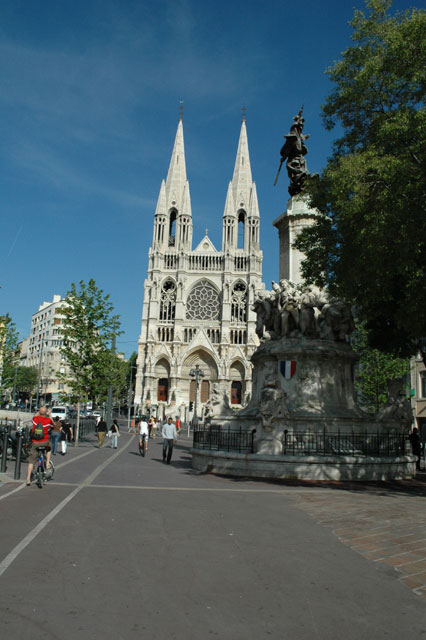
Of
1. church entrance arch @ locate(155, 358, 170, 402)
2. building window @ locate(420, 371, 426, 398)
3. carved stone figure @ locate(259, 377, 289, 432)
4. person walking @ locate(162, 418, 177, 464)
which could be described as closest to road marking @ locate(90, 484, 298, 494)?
carved stone figure @ locate(259, 377, 289, 432)

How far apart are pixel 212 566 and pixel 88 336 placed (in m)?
20.8

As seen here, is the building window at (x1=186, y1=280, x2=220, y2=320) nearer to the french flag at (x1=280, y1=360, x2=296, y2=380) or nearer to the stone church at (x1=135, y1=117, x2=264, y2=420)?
the stone church at (x1=135, y1=117, x2=264, y2=420)

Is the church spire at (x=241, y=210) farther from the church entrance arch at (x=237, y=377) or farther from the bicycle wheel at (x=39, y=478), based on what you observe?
the bicycle wheel at (x=39, y=478)

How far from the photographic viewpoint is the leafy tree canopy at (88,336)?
80.8 ft

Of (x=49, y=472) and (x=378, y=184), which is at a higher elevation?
(x=378, y=184)

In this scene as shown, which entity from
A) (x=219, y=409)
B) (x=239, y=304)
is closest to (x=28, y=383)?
(x=239, y=304)

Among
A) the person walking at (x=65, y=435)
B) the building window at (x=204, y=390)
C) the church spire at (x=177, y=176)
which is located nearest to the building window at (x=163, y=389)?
the building window at (x=204, y=390)

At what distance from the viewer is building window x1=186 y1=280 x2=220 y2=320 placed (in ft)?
241

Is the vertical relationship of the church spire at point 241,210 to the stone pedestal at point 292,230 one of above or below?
above

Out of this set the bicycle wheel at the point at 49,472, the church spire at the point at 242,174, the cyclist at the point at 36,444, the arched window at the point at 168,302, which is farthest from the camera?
the church spire at the point at 242,174

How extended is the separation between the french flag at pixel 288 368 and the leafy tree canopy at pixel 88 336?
1348 centimetres

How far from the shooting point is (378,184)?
37.1 ft

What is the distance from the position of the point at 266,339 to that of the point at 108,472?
5592 millimetres

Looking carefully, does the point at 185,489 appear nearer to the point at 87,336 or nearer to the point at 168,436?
the point at 168,436
